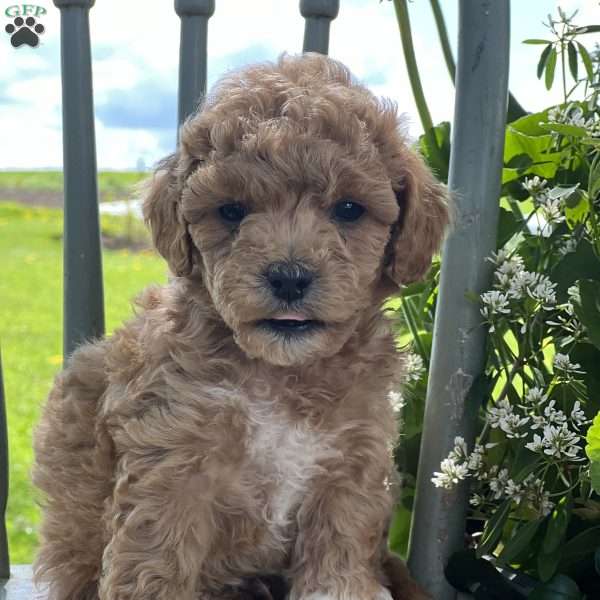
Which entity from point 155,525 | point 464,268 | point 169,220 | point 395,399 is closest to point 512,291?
point 464,268

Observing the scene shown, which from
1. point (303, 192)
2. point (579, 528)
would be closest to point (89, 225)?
point (303, 192)

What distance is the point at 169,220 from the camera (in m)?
1.76

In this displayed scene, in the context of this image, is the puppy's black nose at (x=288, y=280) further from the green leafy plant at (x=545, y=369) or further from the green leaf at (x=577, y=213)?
the green leaf at (x=577, y=213)

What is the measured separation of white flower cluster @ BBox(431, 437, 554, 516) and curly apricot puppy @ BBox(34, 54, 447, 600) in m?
0.13

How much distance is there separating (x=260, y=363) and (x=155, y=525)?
0.36 metres

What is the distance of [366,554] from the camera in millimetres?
1904

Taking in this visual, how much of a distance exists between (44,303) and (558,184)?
22.7 feet

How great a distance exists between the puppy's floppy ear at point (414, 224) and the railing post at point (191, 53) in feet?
2.14

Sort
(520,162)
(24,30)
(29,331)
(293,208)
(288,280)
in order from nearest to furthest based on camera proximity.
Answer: (288,280), (293,208), (520,162), (24,30), (29,331)

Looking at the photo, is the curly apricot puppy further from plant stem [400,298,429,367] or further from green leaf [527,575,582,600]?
plant stem [400,298,429,367]

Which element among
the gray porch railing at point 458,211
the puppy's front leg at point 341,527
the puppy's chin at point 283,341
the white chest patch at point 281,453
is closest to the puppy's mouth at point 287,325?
the puppy's chin at point 283,341

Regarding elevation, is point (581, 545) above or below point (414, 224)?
below

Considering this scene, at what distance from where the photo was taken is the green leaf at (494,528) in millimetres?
1901
